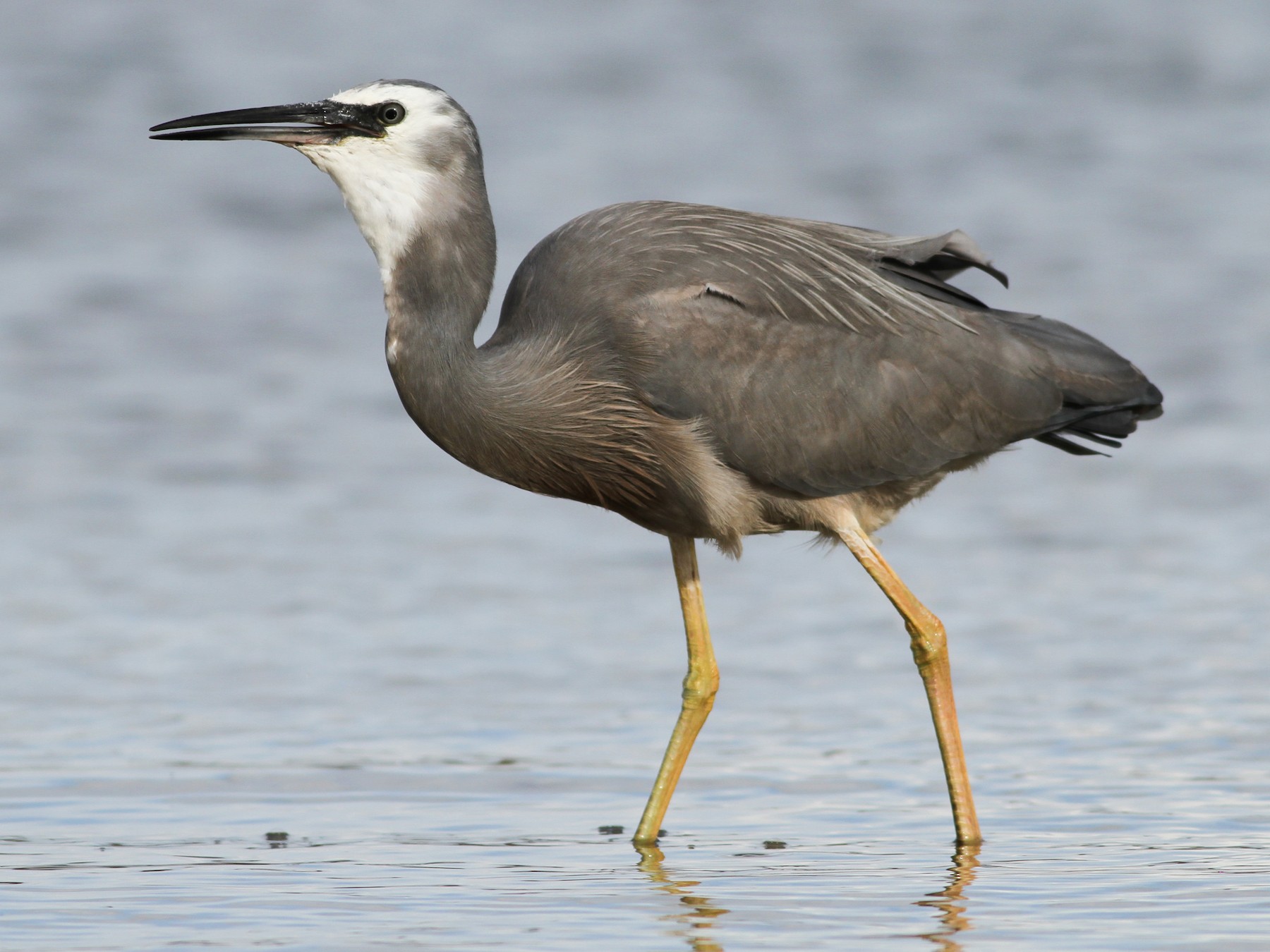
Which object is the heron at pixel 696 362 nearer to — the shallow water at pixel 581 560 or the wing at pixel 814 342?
the wing at pixel 814 342

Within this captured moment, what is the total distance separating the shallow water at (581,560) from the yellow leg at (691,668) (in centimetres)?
25

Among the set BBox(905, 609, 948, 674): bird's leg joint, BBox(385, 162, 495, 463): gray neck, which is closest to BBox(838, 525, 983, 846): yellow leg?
BBox(905, 609, 948, 674): bird's leg joint

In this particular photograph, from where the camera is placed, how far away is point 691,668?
722cm

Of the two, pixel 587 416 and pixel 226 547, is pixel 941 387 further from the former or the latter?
pixel 226 547

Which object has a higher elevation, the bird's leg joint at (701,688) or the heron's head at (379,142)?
the heron's head at (379,142)

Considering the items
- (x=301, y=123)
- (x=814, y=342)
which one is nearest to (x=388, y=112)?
(x=301, y=123)

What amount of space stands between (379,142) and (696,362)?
1.23 m

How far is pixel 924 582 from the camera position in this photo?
32.9 feet

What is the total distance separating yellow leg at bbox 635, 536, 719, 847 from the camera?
22.5 ft

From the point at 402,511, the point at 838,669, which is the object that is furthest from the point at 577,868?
the point at 402,511

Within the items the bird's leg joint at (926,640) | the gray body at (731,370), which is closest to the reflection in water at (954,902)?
the bird's leg joint at (926,640)

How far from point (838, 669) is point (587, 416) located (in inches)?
103

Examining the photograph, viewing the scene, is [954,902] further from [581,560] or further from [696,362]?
[581,560]

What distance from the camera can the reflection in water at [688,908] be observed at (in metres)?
5.24
